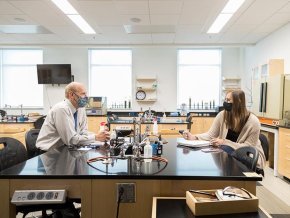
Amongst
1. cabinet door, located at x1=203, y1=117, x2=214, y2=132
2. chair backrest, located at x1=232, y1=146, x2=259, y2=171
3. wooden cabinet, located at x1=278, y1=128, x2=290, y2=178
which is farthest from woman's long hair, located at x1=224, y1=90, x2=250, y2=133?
cabinet door, located at x1=203, y1=117, x2=214, y2=132

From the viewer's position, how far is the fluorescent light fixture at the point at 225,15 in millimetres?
4059

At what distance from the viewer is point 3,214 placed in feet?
4.64

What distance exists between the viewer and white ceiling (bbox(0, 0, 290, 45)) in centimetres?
411

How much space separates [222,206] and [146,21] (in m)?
4.44

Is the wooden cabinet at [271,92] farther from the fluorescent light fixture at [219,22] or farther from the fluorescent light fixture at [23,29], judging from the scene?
the fluorescent light fixture at [23,29]

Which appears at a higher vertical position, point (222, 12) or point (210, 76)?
point (222, 12)

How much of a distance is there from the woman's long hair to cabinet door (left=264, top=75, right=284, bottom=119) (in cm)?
225

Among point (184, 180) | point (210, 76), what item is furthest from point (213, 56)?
point (184, 180)

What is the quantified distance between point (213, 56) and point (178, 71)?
114cm

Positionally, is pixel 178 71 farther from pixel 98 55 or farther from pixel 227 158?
pixel 227 158

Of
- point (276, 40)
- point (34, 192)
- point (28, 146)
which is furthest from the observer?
point (276, 40)

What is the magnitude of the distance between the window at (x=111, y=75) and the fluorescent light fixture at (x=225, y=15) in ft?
9.53

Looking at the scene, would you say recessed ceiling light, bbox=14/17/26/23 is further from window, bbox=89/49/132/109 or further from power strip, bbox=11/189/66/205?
power strip, bbox=11/189/66/205

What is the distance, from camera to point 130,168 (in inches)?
60.9
